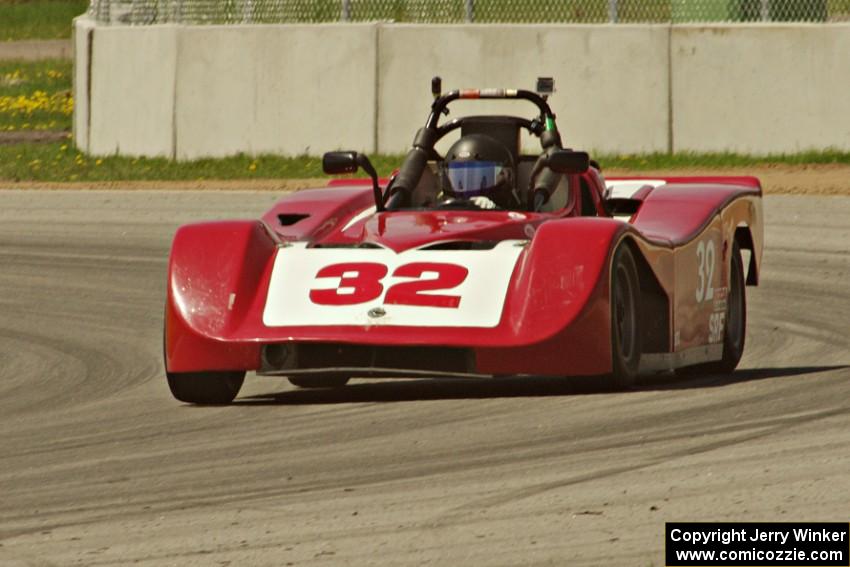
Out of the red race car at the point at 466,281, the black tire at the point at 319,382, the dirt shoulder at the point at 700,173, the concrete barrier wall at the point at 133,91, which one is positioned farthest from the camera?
the concrete barrier wall at the point at 133,91

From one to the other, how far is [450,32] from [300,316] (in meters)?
12.9

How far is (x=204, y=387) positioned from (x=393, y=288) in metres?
1.02

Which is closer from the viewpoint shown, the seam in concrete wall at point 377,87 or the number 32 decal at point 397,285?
the number 32 decal at point 397,285

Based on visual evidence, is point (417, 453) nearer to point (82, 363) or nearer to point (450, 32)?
point (82, 363)

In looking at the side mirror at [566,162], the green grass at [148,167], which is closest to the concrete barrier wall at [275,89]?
the green grass at [148,167]

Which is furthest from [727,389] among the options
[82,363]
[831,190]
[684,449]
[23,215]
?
[23,215]

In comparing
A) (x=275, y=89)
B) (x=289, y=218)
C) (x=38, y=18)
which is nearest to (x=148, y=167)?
(x=275, y=89)

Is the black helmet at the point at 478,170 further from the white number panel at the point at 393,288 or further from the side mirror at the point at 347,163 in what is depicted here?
the white number panel at the point at 393,288

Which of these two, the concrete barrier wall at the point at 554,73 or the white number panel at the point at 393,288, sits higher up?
the concrete barrier wall at the point at 554,73

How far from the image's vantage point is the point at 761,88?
2000cm

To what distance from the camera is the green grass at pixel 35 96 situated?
29828 mm

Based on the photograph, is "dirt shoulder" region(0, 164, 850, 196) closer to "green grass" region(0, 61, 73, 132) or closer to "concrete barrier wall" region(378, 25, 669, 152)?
"concrete barrier wall" region(378, 25, 669, 152)

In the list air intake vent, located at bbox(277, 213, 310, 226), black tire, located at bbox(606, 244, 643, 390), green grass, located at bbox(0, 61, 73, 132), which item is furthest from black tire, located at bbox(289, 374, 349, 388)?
green grass, located at bbox(0, 61, 73, 132)

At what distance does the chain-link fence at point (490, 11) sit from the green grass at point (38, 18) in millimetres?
24663
